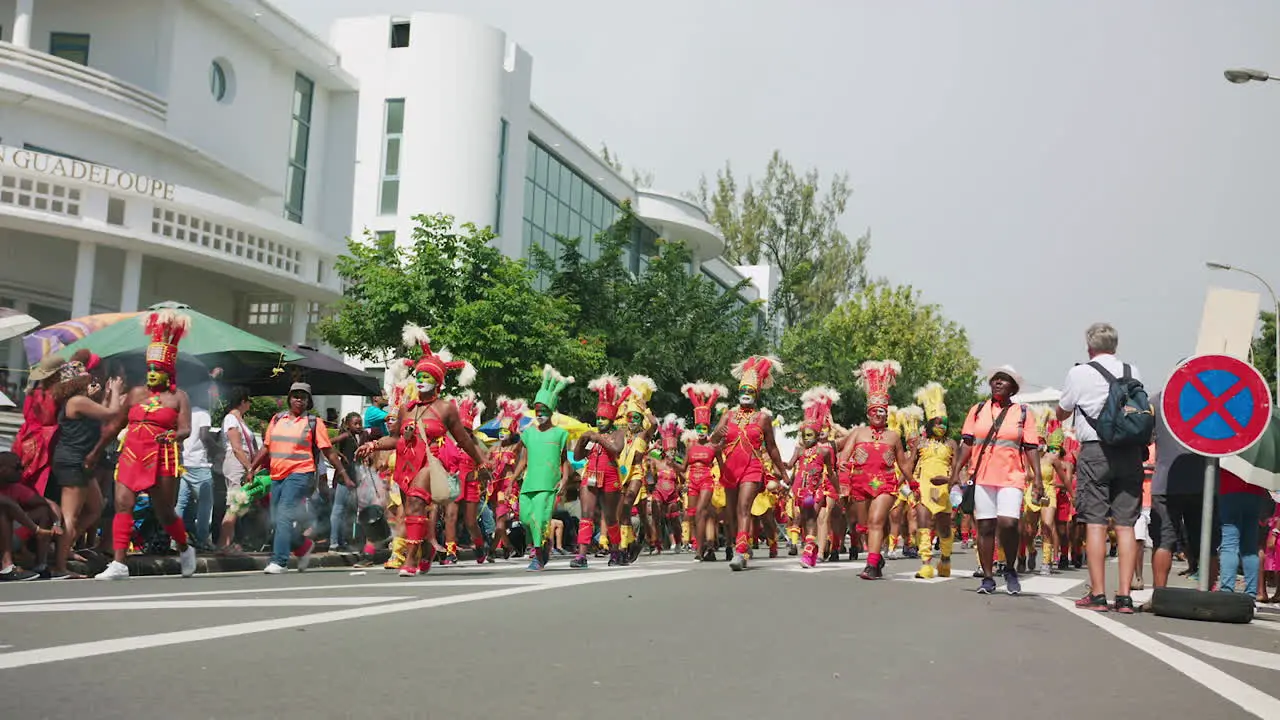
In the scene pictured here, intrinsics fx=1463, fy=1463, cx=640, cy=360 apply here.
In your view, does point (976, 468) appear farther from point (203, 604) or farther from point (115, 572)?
point (115, 572)

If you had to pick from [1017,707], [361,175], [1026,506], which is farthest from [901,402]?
[1017,707]

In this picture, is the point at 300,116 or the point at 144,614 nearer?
the point at 144,614

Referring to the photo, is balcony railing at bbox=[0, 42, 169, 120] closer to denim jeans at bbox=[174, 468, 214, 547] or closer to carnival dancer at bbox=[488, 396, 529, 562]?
carnival dancer at bbox=[488, 396, 529, 562]

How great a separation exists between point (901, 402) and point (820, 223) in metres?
16.6

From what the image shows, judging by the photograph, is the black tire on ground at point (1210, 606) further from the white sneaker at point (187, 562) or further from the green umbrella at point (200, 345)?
the green umbrella at point (200, 345)

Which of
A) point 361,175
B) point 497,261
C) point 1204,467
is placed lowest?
point 1204,467

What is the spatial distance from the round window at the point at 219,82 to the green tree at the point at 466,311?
7497 mm

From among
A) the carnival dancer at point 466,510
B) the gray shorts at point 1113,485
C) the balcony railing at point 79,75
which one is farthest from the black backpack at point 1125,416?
the balcony railing at point 79,75

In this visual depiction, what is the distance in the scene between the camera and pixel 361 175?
44.3 meters

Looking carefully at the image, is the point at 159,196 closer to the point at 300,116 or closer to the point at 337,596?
the point at 300,116

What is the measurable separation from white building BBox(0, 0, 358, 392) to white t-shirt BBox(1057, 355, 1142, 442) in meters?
24.5

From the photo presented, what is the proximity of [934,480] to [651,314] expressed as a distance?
23227mm

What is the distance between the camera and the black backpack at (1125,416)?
1108cm

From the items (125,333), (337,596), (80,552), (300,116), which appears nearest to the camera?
(337,596)
